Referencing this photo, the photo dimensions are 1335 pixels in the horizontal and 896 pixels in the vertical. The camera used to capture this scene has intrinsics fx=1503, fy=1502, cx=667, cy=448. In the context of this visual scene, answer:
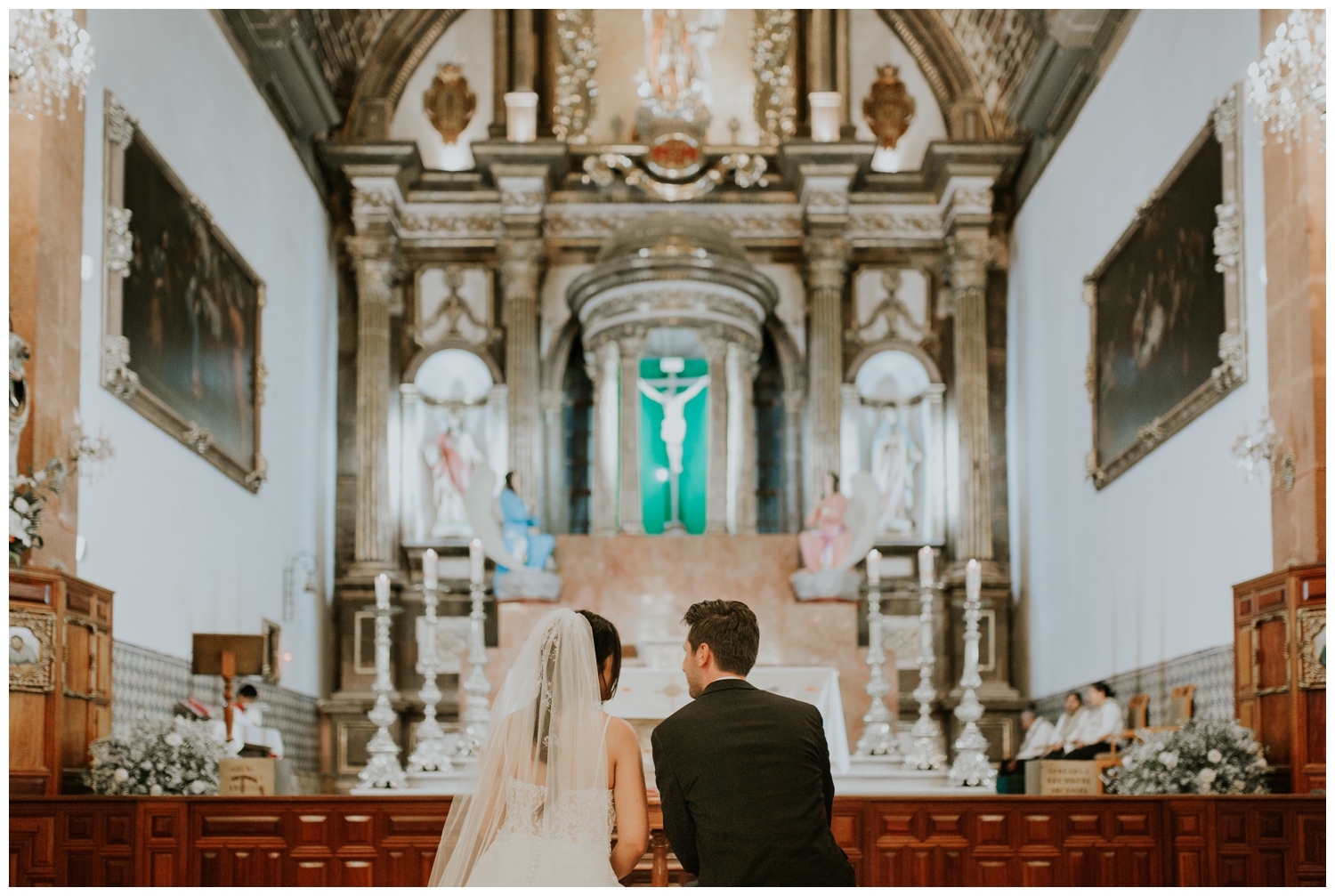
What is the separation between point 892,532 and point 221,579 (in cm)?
696

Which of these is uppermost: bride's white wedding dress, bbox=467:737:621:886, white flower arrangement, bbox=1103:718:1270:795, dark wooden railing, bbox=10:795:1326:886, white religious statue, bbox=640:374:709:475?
white religious statue, bbox=640:374:709:475

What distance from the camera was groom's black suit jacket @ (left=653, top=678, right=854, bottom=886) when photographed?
3.75 metres

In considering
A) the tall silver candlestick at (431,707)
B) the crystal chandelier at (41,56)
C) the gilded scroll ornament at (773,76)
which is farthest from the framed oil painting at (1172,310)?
the crystal chandelier at (41,56)

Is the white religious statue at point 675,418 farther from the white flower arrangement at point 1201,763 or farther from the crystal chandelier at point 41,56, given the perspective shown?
the crystal chandelier at point 41,56

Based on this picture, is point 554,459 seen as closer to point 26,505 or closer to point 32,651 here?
point 32,651

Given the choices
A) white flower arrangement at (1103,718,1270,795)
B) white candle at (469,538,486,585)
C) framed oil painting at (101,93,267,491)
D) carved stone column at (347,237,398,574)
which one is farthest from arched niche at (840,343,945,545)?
white flower arrangement at (1103,718,1270,795)

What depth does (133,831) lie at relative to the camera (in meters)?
6.93

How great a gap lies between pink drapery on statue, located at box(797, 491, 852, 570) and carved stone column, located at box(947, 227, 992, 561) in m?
2.45

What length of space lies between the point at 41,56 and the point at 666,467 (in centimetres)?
929

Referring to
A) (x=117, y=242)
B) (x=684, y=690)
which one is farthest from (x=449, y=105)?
(x=684, y=690)

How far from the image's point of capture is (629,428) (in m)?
14.5

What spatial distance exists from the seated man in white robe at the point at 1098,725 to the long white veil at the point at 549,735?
24.2ft

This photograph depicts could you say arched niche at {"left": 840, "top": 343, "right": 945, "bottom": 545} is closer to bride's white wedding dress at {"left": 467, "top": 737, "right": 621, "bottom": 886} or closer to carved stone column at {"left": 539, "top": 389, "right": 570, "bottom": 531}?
carved stone column at {"left": 539, "top": 389, "right": 570, "bottom": 531}

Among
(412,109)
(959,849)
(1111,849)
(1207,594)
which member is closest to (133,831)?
(959,849)
